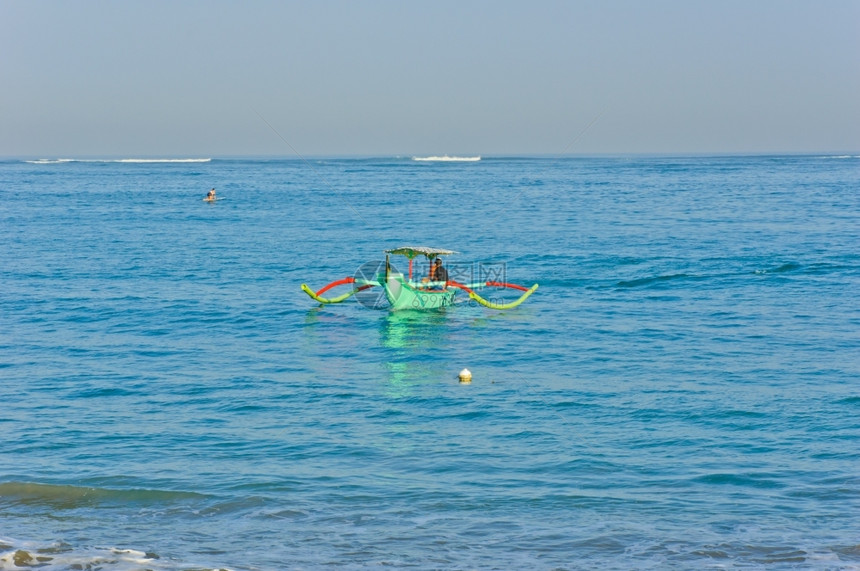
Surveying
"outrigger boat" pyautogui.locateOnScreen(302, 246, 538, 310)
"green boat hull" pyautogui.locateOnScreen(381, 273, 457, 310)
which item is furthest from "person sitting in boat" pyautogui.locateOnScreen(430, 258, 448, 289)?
"green boat hull" pyautogui.locateOnScreen(381, 273, 457, 310)

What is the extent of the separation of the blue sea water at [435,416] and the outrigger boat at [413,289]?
0.48 m

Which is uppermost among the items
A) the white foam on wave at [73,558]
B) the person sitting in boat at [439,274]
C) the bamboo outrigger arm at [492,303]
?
the person sitting in boat at [439,274]

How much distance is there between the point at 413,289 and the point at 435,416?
10055mm

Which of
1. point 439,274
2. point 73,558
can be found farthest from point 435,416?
point 439,274

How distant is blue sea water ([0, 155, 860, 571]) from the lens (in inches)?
475

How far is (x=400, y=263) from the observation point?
39500 mm

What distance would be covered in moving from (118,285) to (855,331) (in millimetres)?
23731

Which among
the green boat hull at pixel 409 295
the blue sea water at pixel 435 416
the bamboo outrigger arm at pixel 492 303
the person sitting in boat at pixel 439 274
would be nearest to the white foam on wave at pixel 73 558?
the blue sea water at pixel 435 416

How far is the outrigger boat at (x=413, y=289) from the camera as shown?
88.6 feet

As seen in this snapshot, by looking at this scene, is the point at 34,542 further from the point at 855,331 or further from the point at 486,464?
the point at 855,331

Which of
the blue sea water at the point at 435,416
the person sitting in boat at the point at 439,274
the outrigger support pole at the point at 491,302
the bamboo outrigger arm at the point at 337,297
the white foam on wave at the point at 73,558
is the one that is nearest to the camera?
the white foam on wave at the point at 73,558

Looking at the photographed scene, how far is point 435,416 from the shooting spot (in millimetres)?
17797

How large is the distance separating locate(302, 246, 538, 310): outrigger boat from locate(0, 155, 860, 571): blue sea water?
18.9 inches

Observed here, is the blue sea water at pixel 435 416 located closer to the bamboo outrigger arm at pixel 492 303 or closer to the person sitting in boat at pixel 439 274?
the bamboo outrigger arm at pixel 492 303
